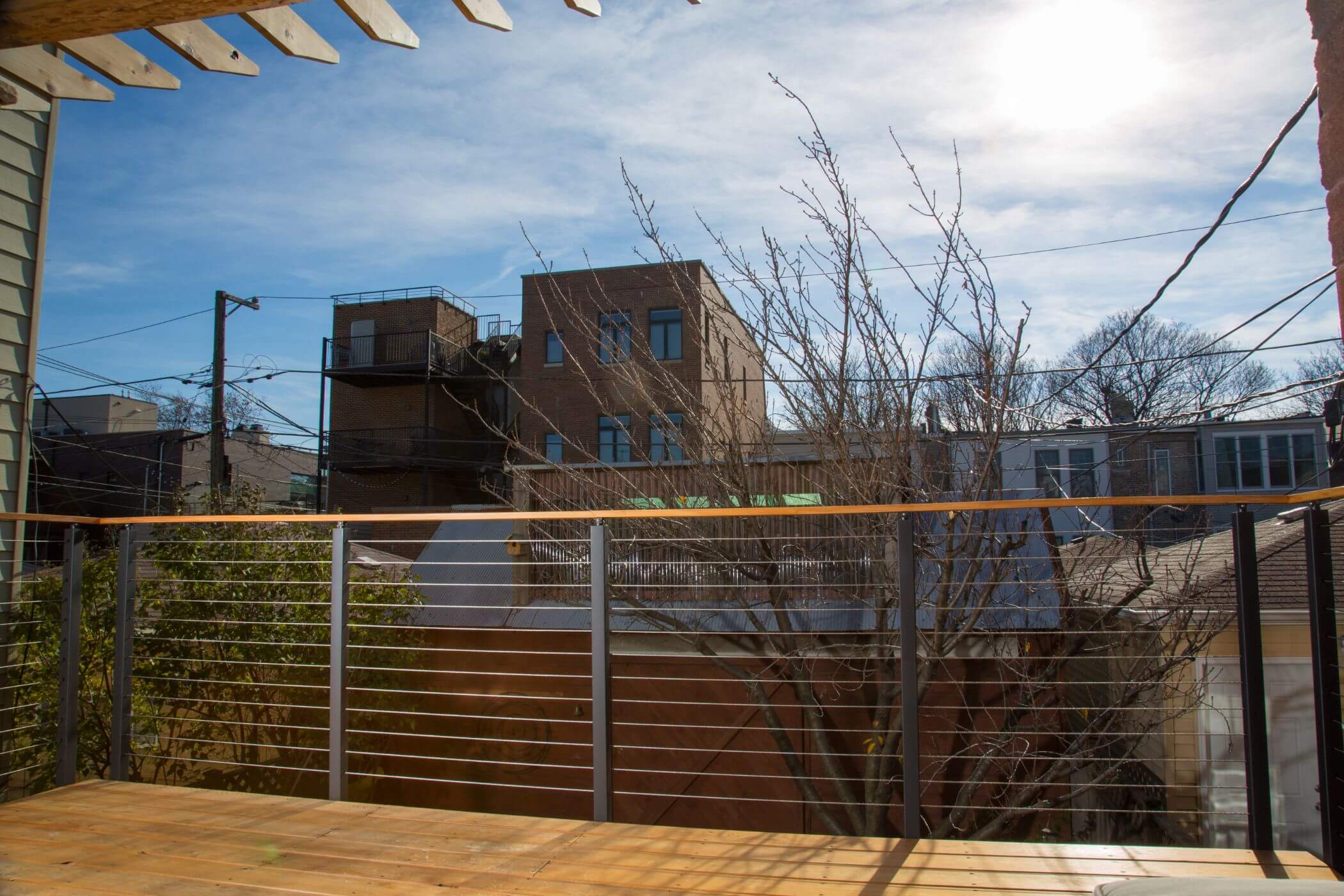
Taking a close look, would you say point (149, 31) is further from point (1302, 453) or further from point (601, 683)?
point (1302, 453)

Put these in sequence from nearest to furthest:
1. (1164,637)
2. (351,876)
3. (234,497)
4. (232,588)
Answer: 1. (351,876)
2. (232,588)
3. (1164,637)
4. (234,497)

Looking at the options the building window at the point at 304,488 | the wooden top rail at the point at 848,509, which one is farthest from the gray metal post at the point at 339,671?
the building window at the point at 304,488

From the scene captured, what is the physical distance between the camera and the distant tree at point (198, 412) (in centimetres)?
1772

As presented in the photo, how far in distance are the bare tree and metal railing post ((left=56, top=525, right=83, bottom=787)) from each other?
2368mm

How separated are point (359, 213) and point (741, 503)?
11.0 meters

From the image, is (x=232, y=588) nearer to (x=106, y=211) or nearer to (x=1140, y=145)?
(x=1140, y=145)

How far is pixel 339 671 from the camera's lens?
10.9 feet

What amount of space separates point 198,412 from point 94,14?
26.2 metres

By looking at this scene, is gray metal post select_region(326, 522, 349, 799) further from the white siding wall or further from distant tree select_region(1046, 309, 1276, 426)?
distant tree select_region(1046, 309, 1276, 426)

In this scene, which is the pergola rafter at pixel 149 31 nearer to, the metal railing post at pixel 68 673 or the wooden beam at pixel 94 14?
the wooden beam at pixel 94 14

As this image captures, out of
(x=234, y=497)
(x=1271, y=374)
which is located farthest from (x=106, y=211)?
(x=1271, y=374)

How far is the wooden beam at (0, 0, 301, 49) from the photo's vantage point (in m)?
2.23

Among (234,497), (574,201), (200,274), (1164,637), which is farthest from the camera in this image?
(200,274)

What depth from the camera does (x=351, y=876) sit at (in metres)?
2.57
